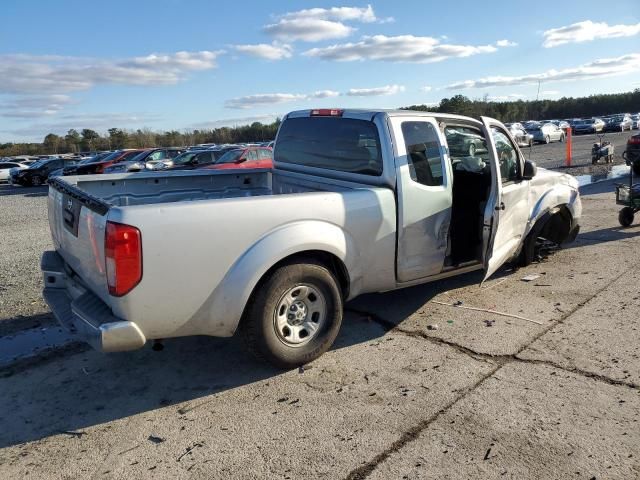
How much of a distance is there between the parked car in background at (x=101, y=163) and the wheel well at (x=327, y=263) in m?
21.1

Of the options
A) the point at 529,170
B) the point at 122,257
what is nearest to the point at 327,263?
the point at 122,257

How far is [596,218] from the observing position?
30.9 feet

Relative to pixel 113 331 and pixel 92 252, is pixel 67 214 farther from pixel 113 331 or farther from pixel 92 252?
pixel 113 331

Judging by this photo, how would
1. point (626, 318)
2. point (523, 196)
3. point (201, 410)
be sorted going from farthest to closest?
1. point (523, 196)
2. point (626, 318)
3. point (201, 410)

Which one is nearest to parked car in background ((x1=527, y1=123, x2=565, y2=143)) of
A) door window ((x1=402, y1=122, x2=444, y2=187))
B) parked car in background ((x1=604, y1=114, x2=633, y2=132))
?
parked car in background ((x1=604, y1=114, x2=633, y2=132))

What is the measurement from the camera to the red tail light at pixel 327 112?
197 inches

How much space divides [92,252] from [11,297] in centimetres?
337

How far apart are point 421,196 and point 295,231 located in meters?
1.37

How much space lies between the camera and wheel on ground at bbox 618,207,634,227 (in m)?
8.32

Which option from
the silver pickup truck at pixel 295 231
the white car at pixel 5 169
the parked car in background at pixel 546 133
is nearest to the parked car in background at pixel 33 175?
the white car at pixel 5 169

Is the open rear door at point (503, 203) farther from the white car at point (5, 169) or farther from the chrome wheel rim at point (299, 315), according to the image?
the white car at point (5, 169)

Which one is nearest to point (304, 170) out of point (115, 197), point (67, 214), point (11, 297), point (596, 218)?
point (115, 197)

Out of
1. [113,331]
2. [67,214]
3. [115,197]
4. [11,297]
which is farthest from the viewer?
[11,297]

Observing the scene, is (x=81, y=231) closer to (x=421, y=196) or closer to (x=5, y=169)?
(x=421, y=196)
